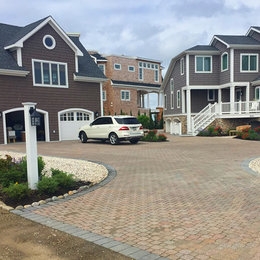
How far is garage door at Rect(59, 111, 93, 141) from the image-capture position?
21297 mm

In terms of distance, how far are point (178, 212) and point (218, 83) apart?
23.1m

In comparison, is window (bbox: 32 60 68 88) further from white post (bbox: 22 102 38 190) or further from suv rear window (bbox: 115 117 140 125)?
white post (bbox: 22 102 38 190)

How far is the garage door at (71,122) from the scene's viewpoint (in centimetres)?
2130

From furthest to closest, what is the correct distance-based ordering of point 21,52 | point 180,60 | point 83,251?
1. point 180,60
2. point 21,52
3. point 83,251

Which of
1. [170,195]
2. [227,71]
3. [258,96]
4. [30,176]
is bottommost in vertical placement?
[170,195]

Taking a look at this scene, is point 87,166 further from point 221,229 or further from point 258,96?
point 258,96

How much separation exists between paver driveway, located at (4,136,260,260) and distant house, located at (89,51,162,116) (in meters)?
27.2

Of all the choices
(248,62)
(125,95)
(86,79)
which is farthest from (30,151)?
(125,95)

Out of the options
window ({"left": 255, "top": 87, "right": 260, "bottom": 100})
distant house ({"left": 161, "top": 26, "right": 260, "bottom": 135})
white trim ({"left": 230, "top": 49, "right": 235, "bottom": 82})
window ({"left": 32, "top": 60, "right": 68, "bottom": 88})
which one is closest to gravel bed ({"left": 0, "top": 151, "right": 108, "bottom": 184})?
window ({"left": 32, "top": 60, "right": 68, "bottom": 88})

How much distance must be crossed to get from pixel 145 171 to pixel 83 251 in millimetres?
5049

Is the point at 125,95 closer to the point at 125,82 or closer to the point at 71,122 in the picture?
the point at 125,82

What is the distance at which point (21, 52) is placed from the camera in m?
18.8

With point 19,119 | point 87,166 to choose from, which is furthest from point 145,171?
point 19,119

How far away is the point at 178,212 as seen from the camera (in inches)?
189
